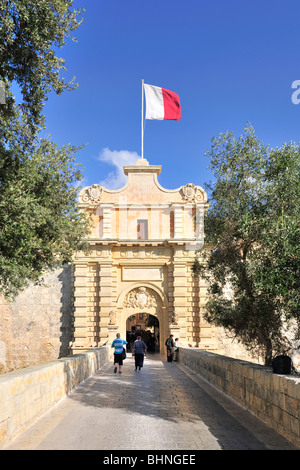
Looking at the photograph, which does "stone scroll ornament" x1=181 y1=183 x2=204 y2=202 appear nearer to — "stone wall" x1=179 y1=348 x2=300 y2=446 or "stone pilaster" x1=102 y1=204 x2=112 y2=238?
"stone pilaster" x1=102 y1=204 x2=112 y2=238

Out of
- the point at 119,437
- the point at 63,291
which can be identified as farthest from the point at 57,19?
the point at 63,291

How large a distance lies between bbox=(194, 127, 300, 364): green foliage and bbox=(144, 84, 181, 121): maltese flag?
12850mm

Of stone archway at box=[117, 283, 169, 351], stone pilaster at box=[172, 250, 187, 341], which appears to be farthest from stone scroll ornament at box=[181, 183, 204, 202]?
stone archway at box=[117, 283, 169, 351]

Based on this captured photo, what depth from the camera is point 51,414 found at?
25.5ft

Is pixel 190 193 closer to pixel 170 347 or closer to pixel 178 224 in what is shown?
pixel 178 224

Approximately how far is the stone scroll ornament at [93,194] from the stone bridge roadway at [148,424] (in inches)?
662

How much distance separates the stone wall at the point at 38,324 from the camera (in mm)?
27484

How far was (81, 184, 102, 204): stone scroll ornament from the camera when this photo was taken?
26.8 metres

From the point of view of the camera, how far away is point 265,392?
692 cm

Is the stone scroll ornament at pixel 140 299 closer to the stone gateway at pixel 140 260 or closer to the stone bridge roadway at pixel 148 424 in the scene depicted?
the stone gateway at pixel 140 260
